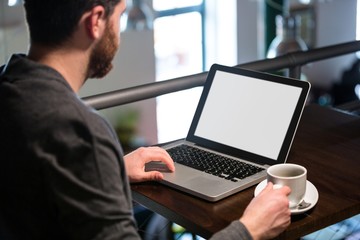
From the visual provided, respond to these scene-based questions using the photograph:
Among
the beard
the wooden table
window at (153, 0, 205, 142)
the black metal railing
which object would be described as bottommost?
window at (153, 0, 205, 142)

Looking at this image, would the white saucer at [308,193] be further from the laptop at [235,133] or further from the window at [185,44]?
the window at [185,44]

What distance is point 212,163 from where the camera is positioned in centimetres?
156

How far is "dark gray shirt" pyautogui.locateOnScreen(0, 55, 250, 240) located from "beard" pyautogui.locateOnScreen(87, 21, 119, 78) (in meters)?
0.08

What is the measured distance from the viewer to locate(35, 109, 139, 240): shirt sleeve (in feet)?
3.57

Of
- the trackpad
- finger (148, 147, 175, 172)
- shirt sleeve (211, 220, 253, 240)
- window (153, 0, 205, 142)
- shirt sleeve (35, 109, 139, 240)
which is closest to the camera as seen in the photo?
shirt sleeve (35, 109, 139, 240)

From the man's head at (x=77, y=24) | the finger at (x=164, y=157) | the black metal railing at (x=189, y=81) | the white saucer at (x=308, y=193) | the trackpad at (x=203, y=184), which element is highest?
the man's head at (x=77, y=24)

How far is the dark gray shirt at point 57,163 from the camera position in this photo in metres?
1.09

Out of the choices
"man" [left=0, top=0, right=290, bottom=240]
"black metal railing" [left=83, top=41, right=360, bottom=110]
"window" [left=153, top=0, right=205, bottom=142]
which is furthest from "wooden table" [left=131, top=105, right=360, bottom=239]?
"window" [left=153, top=0, right=205, bottom=142]

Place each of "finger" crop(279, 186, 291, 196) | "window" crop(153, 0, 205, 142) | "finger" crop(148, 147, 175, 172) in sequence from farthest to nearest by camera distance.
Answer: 1. "window" crop(153, 0, 205, 142)
2. "finger" crop(148, 147, 175, 172)
3. "finger" crop(279, 186, 291, 196)

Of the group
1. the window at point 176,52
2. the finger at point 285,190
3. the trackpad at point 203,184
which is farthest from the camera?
the window at point 176,52

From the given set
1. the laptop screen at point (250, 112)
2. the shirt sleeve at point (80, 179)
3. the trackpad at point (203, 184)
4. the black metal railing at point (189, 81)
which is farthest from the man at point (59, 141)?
the black metal railing at point (189, 81)

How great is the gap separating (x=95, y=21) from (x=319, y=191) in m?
0.60

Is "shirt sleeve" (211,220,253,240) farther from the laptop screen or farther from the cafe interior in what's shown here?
the cafe interior

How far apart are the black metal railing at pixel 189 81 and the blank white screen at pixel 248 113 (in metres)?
0.27
